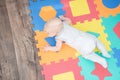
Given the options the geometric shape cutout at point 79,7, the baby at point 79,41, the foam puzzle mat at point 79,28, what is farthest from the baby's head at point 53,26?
the geometric shape cutout at point 79,7

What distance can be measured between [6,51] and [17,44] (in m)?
0.09

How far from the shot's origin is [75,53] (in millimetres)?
1793

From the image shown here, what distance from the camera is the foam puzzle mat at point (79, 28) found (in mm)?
1743

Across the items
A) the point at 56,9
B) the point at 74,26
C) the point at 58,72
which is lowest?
the point at 58,72

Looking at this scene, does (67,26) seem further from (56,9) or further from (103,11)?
(103,11)

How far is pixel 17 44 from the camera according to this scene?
181cm

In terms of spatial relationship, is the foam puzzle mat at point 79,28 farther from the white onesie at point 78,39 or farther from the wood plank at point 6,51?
the wood plank at point 6,51

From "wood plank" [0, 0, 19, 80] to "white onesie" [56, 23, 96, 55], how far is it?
1.17 feet

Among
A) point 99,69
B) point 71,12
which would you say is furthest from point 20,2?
point 99,69

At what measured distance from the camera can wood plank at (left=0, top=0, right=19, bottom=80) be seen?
1734mm

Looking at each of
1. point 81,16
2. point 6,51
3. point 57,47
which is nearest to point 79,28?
point 81,16

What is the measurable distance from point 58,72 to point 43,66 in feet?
0.37

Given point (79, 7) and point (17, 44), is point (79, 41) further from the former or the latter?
point (17, 44)

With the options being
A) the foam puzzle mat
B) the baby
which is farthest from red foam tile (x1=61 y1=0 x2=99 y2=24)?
the baby
